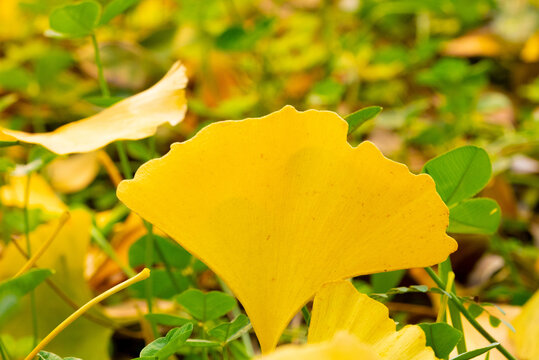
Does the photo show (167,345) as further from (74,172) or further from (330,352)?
(74,172)

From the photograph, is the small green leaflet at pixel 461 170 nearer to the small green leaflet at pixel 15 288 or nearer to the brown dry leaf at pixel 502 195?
the small green leaflet at pixel 15 288

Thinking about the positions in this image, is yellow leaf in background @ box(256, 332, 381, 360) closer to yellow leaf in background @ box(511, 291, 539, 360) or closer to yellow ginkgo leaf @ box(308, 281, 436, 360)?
yellow ginkgo leaf @ box(308, 281, 436, 360)

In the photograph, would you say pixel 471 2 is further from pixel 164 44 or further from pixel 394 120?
pixel 164 44

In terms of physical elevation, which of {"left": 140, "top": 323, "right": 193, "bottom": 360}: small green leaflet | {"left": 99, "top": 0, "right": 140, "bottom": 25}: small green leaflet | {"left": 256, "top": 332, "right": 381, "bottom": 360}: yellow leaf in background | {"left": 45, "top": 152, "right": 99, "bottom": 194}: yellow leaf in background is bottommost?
{"left": 45, "top": 152, "right": 99, "bottom": 194}: yellow leaf in background

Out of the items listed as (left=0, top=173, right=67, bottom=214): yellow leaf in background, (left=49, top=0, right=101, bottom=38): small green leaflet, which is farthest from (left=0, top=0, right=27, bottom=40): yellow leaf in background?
(left=49, top=0, right=101, bottom=38): small green leaflet

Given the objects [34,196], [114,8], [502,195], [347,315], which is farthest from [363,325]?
[502,195]

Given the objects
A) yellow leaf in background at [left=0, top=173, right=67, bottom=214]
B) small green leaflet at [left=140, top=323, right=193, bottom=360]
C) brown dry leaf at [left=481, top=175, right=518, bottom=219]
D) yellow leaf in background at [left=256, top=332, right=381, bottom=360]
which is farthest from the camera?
brown dry leaf at [left=481, top=175, right=518, bottom=219]
